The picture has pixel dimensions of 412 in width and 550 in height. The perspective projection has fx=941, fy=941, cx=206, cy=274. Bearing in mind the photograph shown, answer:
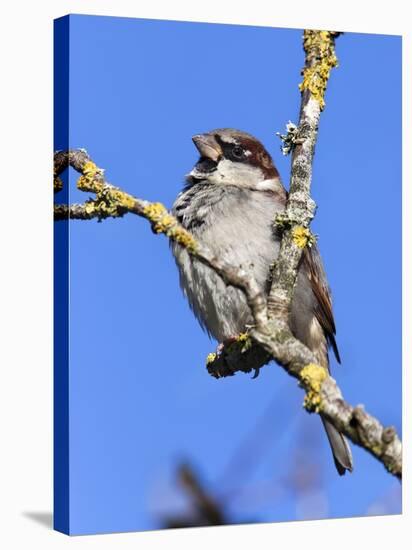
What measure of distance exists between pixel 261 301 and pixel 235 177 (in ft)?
4.96

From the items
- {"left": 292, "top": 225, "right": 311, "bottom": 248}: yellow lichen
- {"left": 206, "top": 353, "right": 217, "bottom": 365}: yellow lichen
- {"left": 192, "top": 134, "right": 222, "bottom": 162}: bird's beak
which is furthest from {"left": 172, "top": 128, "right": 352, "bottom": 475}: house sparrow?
{"left": 292, "top": 225, "right": 311, "bottom": 248}: yellow lichen

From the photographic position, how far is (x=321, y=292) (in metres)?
5.31

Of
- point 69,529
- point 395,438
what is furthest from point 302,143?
point 69,529

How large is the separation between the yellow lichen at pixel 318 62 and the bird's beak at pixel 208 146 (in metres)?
0.55

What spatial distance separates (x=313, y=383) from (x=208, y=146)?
1.78 meters

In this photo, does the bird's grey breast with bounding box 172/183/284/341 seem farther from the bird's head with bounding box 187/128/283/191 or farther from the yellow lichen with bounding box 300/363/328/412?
the yellow lichen with bounding box 300/363/328/412

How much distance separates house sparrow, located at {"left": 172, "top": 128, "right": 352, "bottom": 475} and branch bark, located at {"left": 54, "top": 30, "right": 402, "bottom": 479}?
19 cm

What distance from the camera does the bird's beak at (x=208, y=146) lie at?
5.10 metres

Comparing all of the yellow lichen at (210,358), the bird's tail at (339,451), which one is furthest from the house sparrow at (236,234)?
the bird's tail at (339,451)

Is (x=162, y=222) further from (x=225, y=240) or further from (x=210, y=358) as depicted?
(x=210, y=358)

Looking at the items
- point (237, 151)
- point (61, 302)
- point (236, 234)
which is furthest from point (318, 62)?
point (61, 302)

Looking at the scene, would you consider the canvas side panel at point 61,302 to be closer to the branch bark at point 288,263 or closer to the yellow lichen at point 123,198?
the branch bark at point 288,263

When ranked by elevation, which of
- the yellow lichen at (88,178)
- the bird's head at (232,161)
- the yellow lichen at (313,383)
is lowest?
the yellow lichen at (313,383)

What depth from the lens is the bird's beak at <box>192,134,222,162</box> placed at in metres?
5.10
